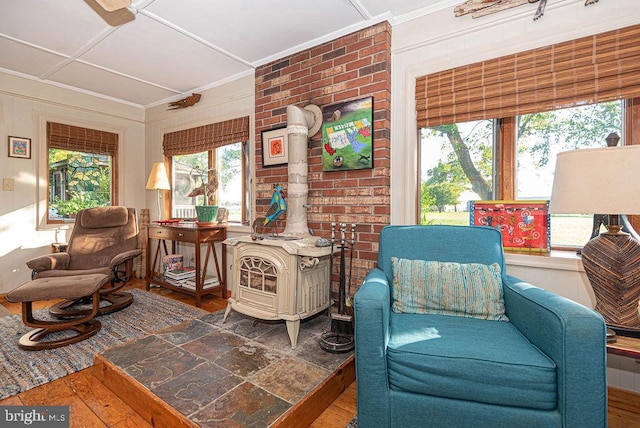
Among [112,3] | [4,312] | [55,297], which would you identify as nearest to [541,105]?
[112,3]

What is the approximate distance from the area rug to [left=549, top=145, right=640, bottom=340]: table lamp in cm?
269

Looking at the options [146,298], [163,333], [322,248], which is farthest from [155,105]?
[322,248]

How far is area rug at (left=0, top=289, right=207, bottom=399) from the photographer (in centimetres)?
177

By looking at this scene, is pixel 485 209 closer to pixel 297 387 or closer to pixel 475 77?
pixel 475 77

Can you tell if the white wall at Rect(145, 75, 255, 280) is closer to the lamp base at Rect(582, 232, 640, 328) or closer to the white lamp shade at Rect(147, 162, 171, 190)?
the white lamp shade at Rect(147, 162, 171, 190)

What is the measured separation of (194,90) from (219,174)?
104cm

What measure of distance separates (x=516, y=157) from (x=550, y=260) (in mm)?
676

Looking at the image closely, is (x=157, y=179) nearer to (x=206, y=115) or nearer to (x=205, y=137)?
(x=205, y=137)

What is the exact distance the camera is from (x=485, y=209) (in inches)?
80.4

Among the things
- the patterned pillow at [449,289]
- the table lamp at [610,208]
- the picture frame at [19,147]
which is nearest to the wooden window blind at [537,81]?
the table lamp at [610,208]

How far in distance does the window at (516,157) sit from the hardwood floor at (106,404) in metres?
0.87

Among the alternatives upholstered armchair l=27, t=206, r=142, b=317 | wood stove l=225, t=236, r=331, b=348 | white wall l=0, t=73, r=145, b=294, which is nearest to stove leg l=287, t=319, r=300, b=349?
wood stove l=225, t=236, r=331, b=348

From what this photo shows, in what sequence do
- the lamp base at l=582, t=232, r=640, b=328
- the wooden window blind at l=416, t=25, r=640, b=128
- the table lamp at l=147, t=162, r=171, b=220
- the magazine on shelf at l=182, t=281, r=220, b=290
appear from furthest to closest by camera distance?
1. the table lamp at l=147, t=162, r=171, b=220
2. the magazine on shelf at l=182, t=281, r=220, b=290
3. the wooden window blind at l=416, t=25, r=640, b=128
4. the lamp base at l=582, t=232, r=640, b=328

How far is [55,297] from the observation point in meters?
2.12
